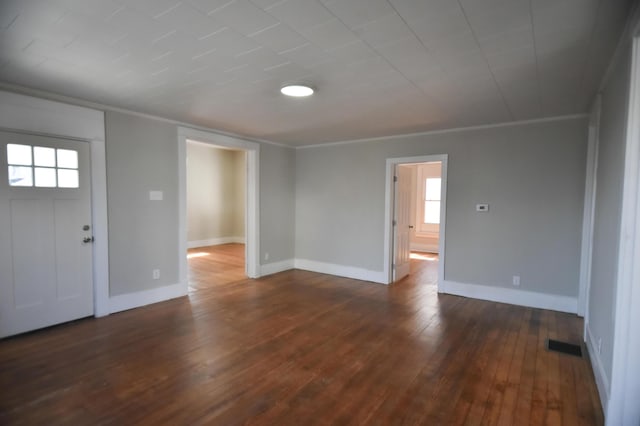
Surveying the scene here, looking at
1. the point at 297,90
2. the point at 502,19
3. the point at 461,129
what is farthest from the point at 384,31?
the point at 461,129

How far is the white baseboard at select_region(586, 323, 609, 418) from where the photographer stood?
2115 millimetres

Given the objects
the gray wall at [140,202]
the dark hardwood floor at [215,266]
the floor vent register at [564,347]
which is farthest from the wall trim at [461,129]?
the dark hardwood floor at [215,266]

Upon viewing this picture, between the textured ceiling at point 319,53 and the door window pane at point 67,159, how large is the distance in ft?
2.11

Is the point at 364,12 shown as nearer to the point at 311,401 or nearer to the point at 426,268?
the point at 311,401

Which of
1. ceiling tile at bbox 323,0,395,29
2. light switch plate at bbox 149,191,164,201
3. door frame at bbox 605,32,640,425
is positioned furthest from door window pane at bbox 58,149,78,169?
door frame at bbox 605,32,640,425

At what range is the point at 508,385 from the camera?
8.06ft

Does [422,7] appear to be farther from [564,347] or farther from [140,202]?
[140,202]

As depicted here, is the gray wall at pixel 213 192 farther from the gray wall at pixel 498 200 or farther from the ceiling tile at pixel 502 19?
the ceiling tile at pixel 502 19

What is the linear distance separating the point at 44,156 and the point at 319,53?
10.2 ft

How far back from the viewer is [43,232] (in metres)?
3.35

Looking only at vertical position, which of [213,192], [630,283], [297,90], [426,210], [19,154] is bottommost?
[630,283]

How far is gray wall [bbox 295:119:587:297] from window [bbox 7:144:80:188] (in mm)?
3915

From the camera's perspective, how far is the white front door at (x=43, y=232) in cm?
313

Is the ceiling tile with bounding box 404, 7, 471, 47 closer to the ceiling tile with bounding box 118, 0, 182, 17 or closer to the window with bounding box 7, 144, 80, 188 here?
the ceiling tile with bounding box 118, 0, 182, 17
